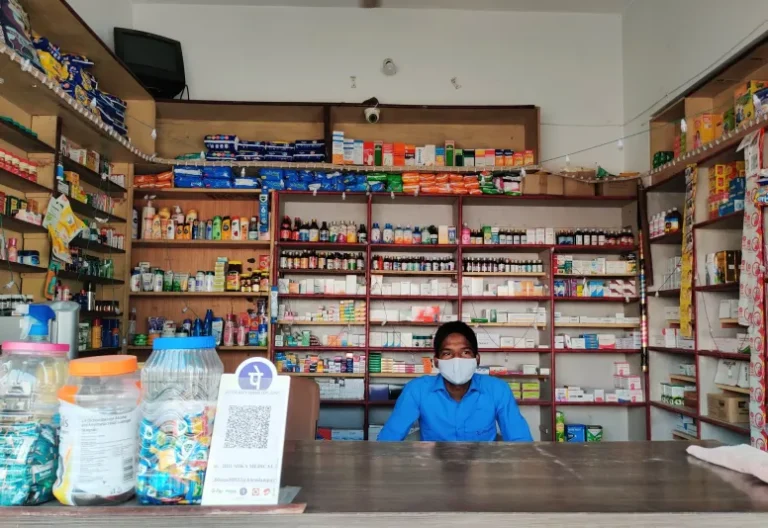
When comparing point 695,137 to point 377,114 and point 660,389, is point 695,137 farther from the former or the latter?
point 377,114

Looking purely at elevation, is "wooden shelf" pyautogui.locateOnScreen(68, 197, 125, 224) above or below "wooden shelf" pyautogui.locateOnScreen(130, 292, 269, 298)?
above

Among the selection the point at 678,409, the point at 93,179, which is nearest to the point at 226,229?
the point at 93,179

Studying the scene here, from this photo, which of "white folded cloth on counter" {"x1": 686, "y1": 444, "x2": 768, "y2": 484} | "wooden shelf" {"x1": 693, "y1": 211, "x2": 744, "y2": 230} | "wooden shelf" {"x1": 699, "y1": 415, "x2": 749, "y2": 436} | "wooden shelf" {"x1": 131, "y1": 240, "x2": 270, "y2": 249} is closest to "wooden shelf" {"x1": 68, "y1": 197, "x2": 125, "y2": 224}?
"wooden shelf" {"x1": 131, "y1": 240, "x2": 270, "y2": 249}

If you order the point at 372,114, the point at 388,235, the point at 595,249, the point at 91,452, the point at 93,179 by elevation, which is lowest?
the point at 91,452

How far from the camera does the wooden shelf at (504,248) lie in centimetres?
527

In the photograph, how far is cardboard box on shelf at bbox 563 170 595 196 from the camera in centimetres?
536

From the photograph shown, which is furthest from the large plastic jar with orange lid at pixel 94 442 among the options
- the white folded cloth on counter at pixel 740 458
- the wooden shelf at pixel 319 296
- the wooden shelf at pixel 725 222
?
the wooden shelf at pixel 319 296

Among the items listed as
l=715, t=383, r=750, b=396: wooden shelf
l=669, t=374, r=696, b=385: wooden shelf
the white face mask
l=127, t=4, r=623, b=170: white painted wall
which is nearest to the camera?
the white face mask

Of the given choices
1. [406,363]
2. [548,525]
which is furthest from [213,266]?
[548,525]

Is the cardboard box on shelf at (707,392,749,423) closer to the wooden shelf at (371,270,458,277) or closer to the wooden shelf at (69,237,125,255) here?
the wooden shelf at (371,270,458,277)

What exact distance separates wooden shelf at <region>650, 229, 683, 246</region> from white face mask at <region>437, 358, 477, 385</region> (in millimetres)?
2884

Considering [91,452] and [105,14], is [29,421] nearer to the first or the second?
[91,452]

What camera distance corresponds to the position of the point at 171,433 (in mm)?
951

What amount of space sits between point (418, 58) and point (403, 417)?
4.34 meters
